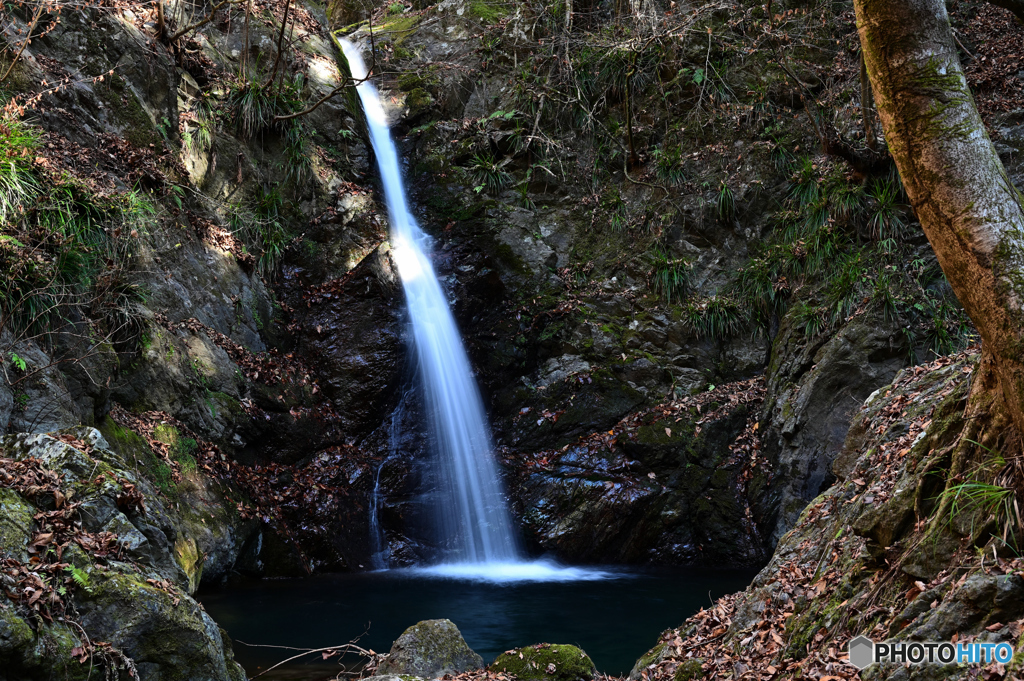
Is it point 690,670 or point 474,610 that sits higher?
point 474,610

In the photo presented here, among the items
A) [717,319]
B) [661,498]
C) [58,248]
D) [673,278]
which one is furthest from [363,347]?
[717,319]

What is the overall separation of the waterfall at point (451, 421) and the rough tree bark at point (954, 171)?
7.20 m

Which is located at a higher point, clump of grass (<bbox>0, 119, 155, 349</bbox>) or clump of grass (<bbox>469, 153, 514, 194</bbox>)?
clump of grass (<bbox>469, 153, 514, 194</bbox>)

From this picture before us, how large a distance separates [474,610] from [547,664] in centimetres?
256

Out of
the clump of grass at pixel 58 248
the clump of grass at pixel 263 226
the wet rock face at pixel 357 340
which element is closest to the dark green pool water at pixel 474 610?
the wet rock face at pixel 357 340

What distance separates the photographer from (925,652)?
2941 millimetres

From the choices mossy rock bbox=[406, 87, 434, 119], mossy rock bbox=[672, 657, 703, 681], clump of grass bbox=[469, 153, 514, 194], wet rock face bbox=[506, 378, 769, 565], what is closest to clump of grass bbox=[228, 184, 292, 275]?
clump of grass bbox=[469, 153, 514, 194]

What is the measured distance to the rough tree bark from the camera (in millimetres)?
2885

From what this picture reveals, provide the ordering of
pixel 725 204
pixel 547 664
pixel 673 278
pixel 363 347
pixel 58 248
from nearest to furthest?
pixel 547 664, pixel 58 248, pixel 363 347, pixel 673 278, pixel 725 204

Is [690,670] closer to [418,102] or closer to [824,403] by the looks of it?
[824,403]

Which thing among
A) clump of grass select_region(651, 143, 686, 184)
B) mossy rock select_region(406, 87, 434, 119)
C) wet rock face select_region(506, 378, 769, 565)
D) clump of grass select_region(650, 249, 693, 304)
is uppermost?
mossy rock select_region(406, 87, 434, 119)

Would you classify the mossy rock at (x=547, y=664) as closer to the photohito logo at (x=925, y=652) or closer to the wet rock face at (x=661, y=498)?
the photohito logo at (x=925, y=652)

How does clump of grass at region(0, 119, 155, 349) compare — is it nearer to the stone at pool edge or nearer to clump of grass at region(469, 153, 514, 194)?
the stone at pool edge

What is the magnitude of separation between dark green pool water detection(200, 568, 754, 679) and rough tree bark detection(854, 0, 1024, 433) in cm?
432
